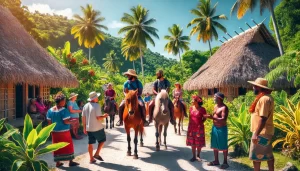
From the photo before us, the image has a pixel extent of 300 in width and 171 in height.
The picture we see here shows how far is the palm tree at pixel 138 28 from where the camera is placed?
3372 cm

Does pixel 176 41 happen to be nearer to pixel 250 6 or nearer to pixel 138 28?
pixel 138 28

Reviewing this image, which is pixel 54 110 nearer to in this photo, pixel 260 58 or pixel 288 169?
pixel 288 169

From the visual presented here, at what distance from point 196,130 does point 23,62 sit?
25.0 ft

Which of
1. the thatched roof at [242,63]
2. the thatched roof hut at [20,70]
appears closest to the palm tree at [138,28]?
the thatched roof at [242,63]

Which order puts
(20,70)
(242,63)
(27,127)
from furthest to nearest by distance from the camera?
1. (242,63)
2. (20,70)
3. (27,127)

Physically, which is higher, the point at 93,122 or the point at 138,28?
the point at 138,28

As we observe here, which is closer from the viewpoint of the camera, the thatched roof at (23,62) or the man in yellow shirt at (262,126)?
the man in yellow shirt at (262,126)

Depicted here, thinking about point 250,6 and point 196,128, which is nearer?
point 196,128

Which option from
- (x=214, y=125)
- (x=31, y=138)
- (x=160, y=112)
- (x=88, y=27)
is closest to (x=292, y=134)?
(x=214, y=125)

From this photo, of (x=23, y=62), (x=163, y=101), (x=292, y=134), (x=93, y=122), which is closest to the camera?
(x=292, y=134)

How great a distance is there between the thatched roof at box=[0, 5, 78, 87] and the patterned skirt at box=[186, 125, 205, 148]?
657 centimetres

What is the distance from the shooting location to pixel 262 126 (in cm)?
466

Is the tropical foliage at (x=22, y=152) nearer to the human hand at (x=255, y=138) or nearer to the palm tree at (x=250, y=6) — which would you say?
the human hand at (x=255, y=138)

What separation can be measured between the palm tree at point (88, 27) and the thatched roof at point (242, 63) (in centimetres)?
2062
